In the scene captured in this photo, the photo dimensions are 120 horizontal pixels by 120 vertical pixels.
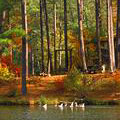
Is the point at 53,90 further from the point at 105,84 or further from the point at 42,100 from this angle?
the point at 105,84

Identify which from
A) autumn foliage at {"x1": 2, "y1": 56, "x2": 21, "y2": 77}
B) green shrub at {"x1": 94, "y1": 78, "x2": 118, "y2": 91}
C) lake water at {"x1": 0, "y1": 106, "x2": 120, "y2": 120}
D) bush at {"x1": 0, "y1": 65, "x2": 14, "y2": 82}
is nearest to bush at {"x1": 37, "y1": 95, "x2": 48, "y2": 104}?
lake water at {"x1": 0, "y1": 106, "x2": 120, "y2": 120}

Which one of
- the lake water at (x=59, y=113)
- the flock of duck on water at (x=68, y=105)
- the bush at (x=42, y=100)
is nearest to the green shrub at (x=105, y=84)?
the flock of duck on water at (x=68, y=105)

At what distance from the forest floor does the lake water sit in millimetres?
4182

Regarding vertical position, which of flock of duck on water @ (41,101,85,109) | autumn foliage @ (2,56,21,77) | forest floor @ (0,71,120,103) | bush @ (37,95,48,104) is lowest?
flock of duck on water @ (41,101,85,109)

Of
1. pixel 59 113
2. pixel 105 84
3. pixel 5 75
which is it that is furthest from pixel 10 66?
pixel 59 113

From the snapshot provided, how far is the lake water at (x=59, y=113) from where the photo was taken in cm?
3023

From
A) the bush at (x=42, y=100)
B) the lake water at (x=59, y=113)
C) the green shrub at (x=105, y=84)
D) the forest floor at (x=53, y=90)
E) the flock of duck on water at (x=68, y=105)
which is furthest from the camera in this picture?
the green shrub at (x=105, y=84)

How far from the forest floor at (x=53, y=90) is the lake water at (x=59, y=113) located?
418cm

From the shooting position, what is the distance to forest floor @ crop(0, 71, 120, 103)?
136 ft

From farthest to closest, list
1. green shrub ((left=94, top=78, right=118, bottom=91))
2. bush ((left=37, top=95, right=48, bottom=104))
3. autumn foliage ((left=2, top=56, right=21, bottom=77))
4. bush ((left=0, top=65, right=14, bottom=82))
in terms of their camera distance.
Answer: autumn foliage ((left=2, top=56, right=21, bottom=77)) → bush ((left=0, top=65, right=14, bottom=82)) → green shrub ((left=94, top=78, right=118, bottom=91)) → bush ((left=37, top=95, right=48, bottom=104))

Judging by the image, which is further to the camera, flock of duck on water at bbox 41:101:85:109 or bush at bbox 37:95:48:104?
bush at bbox 37:95:48:104

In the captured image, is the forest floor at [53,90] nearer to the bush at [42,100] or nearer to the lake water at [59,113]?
the bush at [42,100]

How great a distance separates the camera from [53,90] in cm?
4372

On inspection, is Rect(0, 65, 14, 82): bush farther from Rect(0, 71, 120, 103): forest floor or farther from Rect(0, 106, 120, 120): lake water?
Rect(0, 106, 120, 120): lake water
